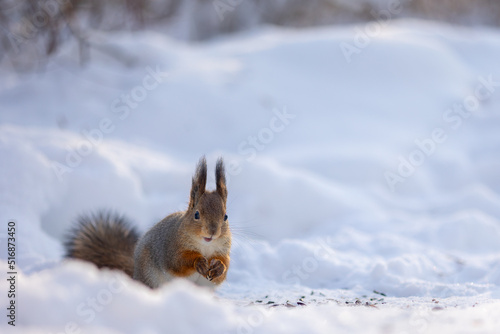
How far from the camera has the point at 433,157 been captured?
6949 mm

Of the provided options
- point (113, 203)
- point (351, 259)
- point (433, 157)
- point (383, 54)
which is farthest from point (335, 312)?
point (383, 54)

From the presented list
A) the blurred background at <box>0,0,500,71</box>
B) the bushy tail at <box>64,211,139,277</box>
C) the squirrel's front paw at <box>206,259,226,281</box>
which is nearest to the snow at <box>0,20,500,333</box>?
the squirrel's front paw at <box>206,259,226,281</box>

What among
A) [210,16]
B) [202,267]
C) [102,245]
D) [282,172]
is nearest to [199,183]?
[202,267]

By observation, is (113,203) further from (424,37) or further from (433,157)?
(424,37)

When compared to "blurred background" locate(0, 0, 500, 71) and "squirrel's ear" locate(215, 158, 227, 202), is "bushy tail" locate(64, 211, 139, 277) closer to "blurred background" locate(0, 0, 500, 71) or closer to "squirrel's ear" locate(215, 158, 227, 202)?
"squirrel's ear" locate(215, 158, 227, 202)

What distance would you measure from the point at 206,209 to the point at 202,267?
286 millimetres

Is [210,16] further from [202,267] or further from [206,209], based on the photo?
[202,267]

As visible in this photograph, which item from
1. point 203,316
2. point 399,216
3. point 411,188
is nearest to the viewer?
point 203,316

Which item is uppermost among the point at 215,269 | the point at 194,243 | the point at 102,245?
the point at 102,245

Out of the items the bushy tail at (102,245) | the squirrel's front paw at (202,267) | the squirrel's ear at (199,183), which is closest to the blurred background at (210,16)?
the bushy tail at (102,245)

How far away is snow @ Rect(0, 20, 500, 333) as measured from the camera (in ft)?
7.28

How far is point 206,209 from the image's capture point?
114 inches

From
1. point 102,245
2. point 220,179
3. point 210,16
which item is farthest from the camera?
point 210,16

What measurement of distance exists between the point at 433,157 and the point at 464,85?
1.98 meters
